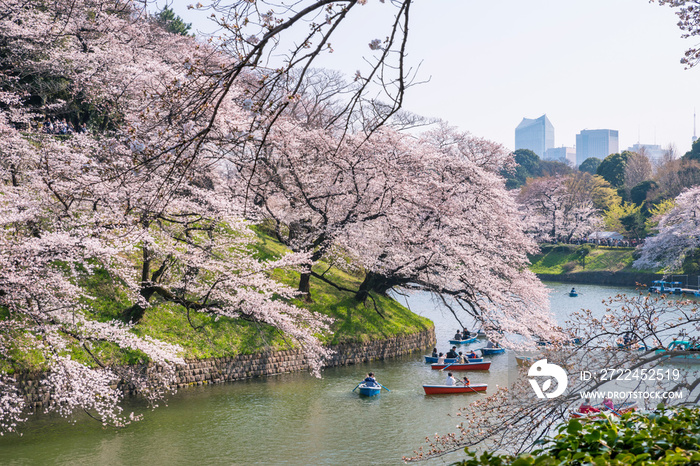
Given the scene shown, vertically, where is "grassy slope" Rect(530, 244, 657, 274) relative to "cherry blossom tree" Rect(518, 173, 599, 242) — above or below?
below

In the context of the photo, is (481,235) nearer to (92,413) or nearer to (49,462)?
(92,413)

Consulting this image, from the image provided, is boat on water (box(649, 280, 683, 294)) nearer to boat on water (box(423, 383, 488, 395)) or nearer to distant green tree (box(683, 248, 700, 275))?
distant green tree (box(683, 248, 700, 275))

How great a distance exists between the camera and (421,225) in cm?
1828

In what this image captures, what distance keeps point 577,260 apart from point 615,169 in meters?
16.5

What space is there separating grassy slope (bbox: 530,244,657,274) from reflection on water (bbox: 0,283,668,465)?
3081 centimetres

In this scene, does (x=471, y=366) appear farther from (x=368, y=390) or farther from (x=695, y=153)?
(x=695, y=153)

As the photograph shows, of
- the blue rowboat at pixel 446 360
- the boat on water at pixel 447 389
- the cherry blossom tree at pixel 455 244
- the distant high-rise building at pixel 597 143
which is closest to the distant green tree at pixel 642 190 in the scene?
the cherry blossom tree at pixel 455 244

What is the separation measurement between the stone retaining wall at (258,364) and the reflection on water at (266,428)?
40cm

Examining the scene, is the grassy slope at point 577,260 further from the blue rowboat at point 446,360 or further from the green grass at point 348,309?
the blue rowboat at point 446,360

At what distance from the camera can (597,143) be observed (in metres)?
184

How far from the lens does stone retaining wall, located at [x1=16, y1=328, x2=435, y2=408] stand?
11273 millimetres

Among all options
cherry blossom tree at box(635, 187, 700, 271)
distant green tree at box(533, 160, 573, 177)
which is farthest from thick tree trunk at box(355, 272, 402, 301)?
distant green tree at box(533, 160, 573, 177)

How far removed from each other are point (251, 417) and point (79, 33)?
46.5ft

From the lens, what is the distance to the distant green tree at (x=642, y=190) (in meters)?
47.8
